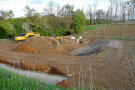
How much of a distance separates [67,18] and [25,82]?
25.1 m

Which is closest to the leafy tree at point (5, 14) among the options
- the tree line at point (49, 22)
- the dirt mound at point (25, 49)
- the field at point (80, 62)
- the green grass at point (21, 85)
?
the tree line at point (49, 22)

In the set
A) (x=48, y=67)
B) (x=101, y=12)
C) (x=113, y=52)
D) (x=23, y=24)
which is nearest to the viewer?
(x=48, y=67)

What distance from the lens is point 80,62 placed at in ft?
34.6

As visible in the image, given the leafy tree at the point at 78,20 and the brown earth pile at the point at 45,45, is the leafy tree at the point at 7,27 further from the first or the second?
the leafy tree at the point at 78,20

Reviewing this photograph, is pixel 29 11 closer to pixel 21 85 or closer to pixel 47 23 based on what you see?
pixel 47 23

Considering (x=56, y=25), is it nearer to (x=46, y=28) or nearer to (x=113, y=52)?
(x=46, y=28)

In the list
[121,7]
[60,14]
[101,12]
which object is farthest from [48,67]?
[101,12]

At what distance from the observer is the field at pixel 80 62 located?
6418mm

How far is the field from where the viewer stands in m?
6.42

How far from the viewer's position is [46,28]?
93.0ft

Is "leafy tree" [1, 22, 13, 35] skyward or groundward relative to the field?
skyward

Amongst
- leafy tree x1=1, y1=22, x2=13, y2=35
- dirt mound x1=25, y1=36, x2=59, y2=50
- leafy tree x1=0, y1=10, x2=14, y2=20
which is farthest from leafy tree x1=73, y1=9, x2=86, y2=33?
leafy tree x1=0, y1=10, x2=14, y2=20

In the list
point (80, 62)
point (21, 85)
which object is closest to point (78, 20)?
point (80, 62)

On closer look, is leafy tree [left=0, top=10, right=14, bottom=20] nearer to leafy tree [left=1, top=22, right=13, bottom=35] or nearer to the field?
leafy tree [left=1, top=22, right=13, bottom=35]
